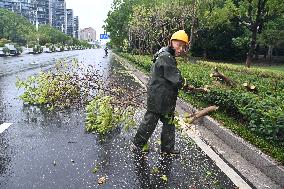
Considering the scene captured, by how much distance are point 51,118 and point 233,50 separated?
3076 centimetres

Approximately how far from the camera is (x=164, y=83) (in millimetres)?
5754

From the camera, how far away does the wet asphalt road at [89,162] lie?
15.8ft

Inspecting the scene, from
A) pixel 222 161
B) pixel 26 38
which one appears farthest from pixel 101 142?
pixel 26 38

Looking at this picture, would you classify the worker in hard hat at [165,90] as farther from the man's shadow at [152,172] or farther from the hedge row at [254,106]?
the hedge row at [254,106]

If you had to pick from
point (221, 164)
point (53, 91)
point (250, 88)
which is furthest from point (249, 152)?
point (53, 91)

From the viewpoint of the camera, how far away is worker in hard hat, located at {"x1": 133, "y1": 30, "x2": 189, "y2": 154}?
566 centimetres

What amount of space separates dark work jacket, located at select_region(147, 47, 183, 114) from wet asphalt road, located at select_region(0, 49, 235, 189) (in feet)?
2.48

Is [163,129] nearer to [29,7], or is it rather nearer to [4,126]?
[4,126]

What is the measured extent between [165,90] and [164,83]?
4.1 inches

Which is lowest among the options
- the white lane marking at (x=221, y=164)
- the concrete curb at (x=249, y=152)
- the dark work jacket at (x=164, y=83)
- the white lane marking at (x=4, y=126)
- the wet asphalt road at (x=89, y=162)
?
the white lane marking at (x=4, y=126)

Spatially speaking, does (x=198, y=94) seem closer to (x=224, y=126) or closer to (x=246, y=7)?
(x=224, y=126)

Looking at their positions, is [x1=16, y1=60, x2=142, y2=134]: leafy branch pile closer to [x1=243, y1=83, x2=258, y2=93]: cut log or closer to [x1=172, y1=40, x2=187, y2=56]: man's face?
[x1=172, y1=40, x2=187, y2=56]: man's face

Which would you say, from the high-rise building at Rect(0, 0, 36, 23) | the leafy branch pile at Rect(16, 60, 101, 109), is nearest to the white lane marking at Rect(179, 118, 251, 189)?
the leafy branch pile at Rect(16, 60, 101, 109)

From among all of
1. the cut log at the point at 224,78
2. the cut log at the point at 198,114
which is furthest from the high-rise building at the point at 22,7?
the cut log at the point at 198,114
